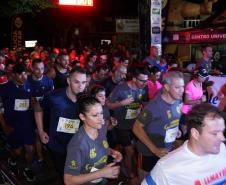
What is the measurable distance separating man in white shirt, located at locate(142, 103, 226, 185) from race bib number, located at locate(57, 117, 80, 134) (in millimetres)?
2007

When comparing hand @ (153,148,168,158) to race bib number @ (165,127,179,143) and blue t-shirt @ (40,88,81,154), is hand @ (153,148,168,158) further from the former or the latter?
blue t-shirt @ (40,88,81,154)

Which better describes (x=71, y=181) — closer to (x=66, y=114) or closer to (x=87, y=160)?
(x=87, y=160)

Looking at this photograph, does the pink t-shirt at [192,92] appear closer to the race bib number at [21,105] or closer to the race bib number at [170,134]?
the race bib number at [170,134]

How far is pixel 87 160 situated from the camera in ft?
11.1

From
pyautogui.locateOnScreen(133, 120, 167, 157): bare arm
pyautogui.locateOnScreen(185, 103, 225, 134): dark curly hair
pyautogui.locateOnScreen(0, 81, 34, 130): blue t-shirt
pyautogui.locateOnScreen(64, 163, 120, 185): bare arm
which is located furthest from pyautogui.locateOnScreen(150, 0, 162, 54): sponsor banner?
pyautogui.locateOnScreen(185, 103, 225, 134): dark curly hair

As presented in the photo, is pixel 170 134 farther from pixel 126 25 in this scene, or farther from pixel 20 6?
pixel 20 6

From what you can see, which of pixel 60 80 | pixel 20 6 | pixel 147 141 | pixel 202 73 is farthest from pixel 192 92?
pixel 20 6

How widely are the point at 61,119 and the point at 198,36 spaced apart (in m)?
10.8

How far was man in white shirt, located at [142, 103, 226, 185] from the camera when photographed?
258cm

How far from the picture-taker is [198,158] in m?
2.64

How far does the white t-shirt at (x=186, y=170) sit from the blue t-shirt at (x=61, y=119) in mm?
2010

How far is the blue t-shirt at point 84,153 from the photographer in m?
3.24

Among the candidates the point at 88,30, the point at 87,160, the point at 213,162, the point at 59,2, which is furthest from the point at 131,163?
the point at 88,30

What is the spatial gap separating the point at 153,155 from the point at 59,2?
1828 centimetres
